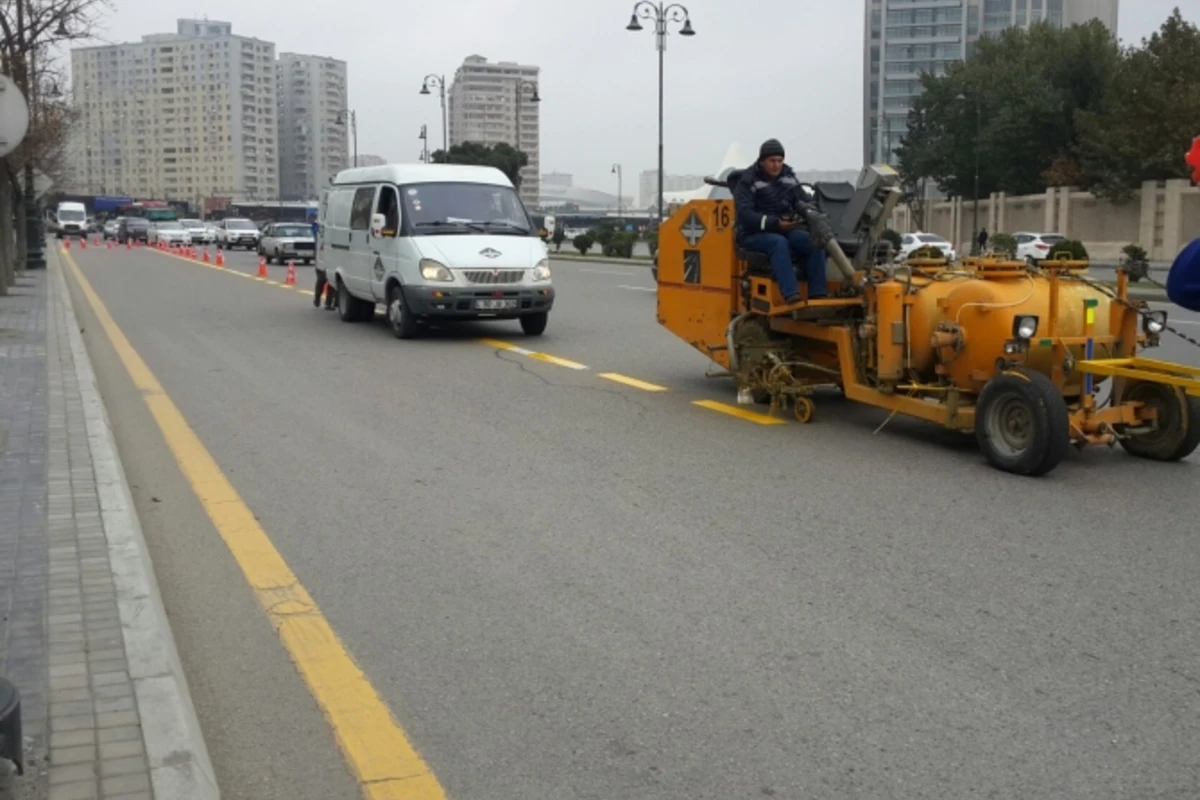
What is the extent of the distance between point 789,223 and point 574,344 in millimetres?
6553

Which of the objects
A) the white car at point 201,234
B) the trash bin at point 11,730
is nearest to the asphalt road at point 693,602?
the trash bin at point 11,730

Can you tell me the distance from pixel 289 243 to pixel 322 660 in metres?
40.1

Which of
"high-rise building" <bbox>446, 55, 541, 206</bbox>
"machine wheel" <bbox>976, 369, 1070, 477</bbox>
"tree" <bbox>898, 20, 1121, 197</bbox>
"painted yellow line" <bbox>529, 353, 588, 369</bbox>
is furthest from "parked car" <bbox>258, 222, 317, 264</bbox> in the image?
"high-rise building" <bbox>446, 55, 541, 206</bbox>

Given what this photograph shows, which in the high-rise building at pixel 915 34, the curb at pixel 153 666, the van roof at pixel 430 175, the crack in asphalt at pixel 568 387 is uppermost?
the high-rise building at pixel 915 34

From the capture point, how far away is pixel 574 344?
16750 mm

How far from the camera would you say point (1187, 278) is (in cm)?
439

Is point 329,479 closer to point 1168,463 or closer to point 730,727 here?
point 730,727

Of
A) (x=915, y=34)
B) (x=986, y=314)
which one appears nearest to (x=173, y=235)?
(x=986, y=314)

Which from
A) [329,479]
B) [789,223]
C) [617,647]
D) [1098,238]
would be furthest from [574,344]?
[1098,238]

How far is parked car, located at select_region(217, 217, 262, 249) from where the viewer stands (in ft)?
209

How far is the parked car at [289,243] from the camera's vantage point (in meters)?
43.5

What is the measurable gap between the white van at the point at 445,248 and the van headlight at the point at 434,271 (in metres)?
0.01

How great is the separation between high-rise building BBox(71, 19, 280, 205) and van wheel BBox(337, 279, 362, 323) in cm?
11163

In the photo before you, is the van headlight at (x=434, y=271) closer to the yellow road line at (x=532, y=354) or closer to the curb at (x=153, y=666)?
the yellow road line at (x=532, y=354)
